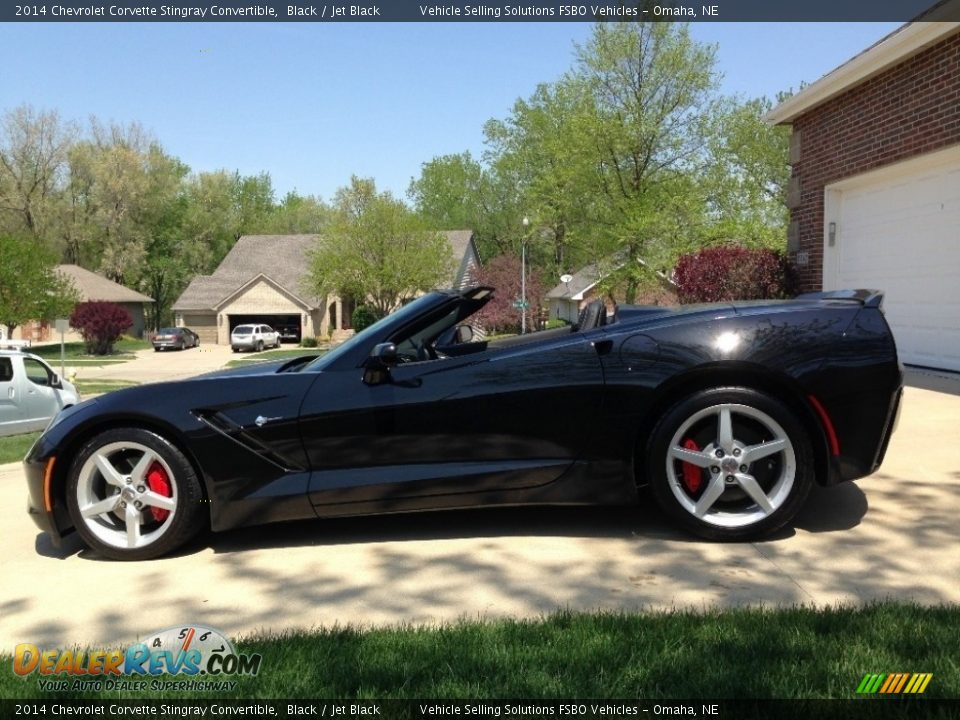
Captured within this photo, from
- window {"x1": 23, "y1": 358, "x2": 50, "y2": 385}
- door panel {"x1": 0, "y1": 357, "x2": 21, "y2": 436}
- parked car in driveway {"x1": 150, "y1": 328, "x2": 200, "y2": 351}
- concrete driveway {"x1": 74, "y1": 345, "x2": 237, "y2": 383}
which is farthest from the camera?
parked car in driveway {"x1": 150, "y1": 328, "x2": 200, "y2": 351}

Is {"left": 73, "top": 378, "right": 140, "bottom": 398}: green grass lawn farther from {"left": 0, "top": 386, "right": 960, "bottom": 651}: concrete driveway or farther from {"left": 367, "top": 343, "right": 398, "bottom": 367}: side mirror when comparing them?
{"left": 367, "top": 343, "right": 398, "bottom": 367}: side mirror

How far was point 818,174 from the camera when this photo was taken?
1129 centimetres

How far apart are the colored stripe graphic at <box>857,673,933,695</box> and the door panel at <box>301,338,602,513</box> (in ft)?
5.55

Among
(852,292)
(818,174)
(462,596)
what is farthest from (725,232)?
(462,596)

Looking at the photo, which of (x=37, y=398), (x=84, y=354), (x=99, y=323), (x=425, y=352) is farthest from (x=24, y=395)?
(x=84, y=354)

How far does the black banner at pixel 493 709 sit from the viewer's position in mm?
2250

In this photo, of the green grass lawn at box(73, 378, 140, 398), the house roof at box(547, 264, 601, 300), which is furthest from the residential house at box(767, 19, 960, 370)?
the house roof at box(547, 264, 601, 300)

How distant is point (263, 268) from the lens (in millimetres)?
59531

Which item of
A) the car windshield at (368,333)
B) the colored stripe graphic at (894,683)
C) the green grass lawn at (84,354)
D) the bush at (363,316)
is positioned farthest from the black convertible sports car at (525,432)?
the bush at (363,316)

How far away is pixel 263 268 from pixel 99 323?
14.2 meters

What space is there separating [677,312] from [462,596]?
6.06 ft

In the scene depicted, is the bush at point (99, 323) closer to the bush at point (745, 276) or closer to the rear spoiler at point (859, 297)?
the bush at point (745, 276)

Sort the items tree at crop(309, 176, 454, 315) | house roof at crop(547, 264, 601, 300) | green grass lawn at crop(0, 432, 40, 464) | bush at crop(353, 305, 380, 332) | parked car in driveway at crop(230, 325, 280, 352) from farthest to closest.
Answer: house roof at crop(547, 264, 601, 300) < parked car in driveway at crop(230, 325, 280, 352) < tree at crop(309, 176, 454, 315) < bush at crop(353, 305, 380, 332) < green grass lawn at crop(0, 432, 40, 464)

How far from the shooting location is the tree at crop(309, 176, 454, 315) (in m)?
46.4
